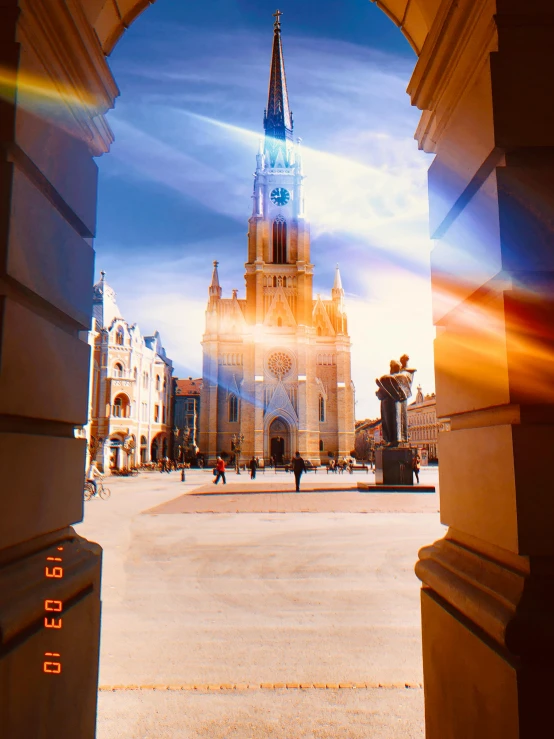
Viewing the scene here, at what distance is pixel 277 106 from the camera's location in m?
73.3

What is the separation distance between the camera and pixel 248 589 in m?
5.61

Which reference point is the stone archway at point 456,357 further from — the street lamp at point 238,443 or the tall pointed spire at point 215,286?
the tall pointed spire at point 215,286

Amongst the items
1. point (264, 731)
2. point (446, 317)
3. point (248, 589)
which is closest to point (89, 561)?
point (264, 731)

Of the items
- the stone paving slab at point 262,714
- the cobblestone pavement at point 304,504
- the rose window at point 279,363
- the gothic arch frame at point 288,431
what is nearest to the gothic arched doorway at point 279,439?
the gothic arch frame at point 288,431

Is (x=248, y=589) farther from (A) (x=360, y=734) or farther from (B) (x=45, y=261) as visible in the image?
(B) (x=45, y=261)

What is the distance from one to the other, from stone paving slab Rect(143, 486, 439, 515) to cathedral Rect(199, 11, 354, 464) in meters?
40.3

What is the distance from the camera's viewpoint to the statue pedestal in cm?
1955

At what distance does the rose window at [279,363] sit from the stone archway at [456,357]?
186 feet

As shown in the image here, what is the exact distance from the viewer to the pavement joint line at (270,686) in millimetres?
3336

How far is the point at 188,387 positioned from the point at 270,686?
72746mm

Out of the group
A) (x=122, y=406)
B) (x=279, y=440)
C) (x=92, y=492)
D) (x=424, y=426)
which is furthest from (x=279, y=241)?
(x=92, y=492)

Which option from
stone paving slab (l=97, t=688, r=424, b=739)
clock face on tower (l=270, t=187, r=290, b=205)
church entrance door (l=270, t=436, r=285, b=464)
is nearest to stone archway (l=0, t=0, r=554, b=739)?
stone paving slab (l=97, t=688, r=424, b=739)

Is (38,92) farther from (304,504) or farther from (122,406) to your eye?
(122,406)

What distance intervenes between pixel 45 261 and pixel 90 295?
0.72 m
